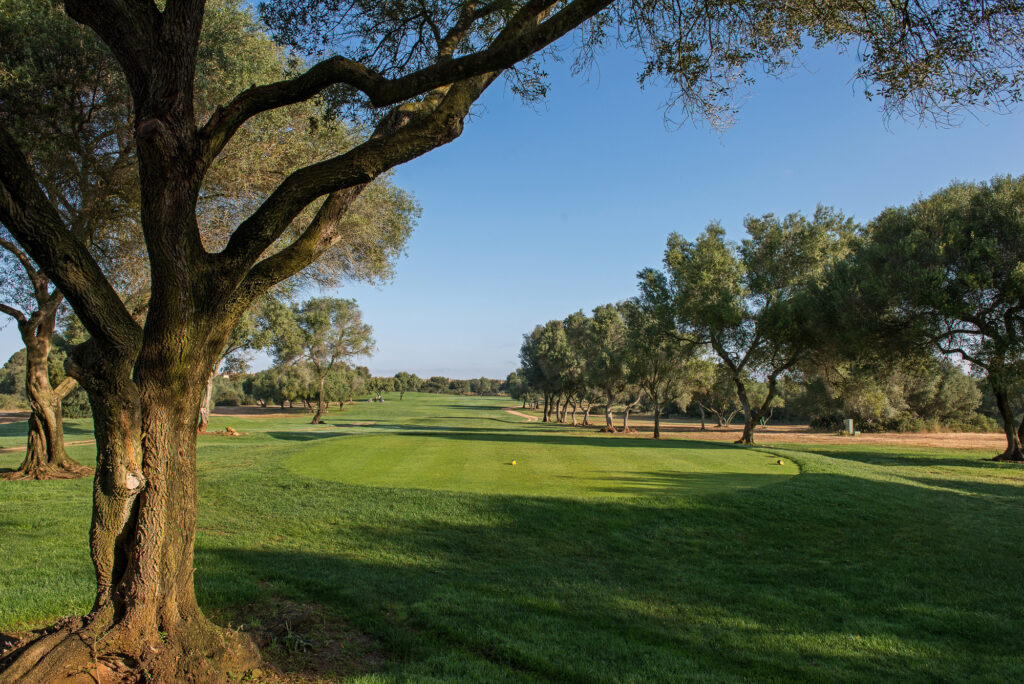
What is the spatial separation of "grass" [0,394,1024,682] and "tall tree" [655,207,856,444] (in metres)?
14.2

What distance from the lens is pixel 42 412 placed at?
1366cm

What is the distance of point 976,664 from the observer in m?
4.74

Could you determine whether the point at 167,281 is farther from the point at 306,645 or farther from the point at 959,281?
the point at 959,281

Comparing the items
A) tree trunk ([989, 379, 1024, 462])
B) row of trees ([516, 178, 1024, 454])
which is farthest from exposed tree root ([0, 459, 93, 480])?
tree trunk ([989, 379, 1024, 462])

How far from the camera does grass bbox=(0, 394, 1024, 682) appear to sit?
4.66 meters

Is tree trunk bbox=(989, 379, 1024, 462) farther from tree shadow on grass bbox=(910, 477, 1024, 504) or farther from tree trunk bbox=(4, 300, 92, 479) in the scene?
tree trunk bbox=(4, 300, 92, 479)

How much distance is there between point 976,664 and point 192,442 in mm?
6694

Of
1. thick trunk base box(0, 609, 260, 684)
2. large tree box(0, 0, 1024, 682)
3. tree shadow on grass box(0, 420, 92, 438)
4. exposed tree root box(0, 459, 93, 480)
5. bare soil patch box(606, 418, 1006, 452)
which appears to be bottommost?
tree shadow on grass box(0, 420, 92, 438)

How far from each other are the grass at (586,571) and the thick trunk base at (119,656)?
0.54 meters

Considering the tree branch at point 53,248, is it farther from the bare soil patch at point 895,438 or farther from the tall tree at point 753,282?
the bare soil patch at point 895,438

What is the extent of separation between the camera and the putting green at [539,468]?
455 inches

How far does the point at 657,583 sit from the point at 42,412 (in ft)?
49.6

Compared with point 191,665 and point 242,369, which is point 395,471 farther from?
point 242,369

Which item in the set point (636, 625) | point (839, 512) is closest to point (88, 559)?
point (636, 625)
